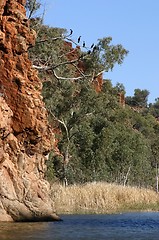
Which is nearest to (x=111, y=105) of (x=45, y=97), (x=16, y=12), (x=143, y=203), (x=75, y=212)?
(x=45, y=97)

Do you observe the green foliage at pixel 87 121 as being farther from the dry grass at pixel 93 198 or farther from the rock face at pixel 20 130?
the rock face at pixel 20 130

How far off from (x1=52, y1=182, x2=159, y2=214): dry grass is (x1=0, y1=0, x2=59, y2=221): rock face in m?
6.53

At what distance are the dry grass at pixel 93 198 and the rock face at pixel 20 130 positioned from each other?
6532 mm

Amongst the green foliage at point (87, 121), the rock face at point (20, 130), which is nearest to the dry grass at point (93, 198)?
the rock face at point (20, 130)

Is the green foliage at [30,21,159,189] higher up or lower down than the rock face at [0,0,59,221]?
higher up

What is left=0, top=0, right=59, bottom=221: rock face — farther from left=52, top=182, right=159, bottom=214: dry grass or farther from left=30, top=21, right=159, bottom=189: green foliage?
left=30, top=21, right=159, bottom=189: green foliage

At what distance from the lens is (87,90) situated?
45.8m

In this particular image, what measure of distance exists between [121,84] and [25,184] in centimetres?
3601

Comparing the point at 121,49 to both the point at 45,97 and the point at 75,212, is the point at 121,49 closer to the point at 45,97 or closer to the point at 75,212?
the point at 45,97

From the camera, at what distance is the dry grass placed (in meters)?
31.0

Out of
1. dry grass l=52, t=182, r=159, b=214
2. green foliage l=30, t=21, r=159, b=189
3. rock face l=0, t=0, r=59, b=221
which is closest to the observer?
rock face l=0, t=0, r=59, b=221

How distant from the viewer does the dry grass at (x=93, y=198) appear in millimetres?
31031

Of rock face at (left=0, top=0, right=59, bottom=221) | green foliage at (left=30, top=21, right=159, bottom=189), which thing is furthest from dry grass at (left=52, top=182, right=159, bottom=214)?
green foliage at (left=30, top=21, right=159, bottom=189)

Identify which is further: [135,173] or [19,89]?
[135,173]
